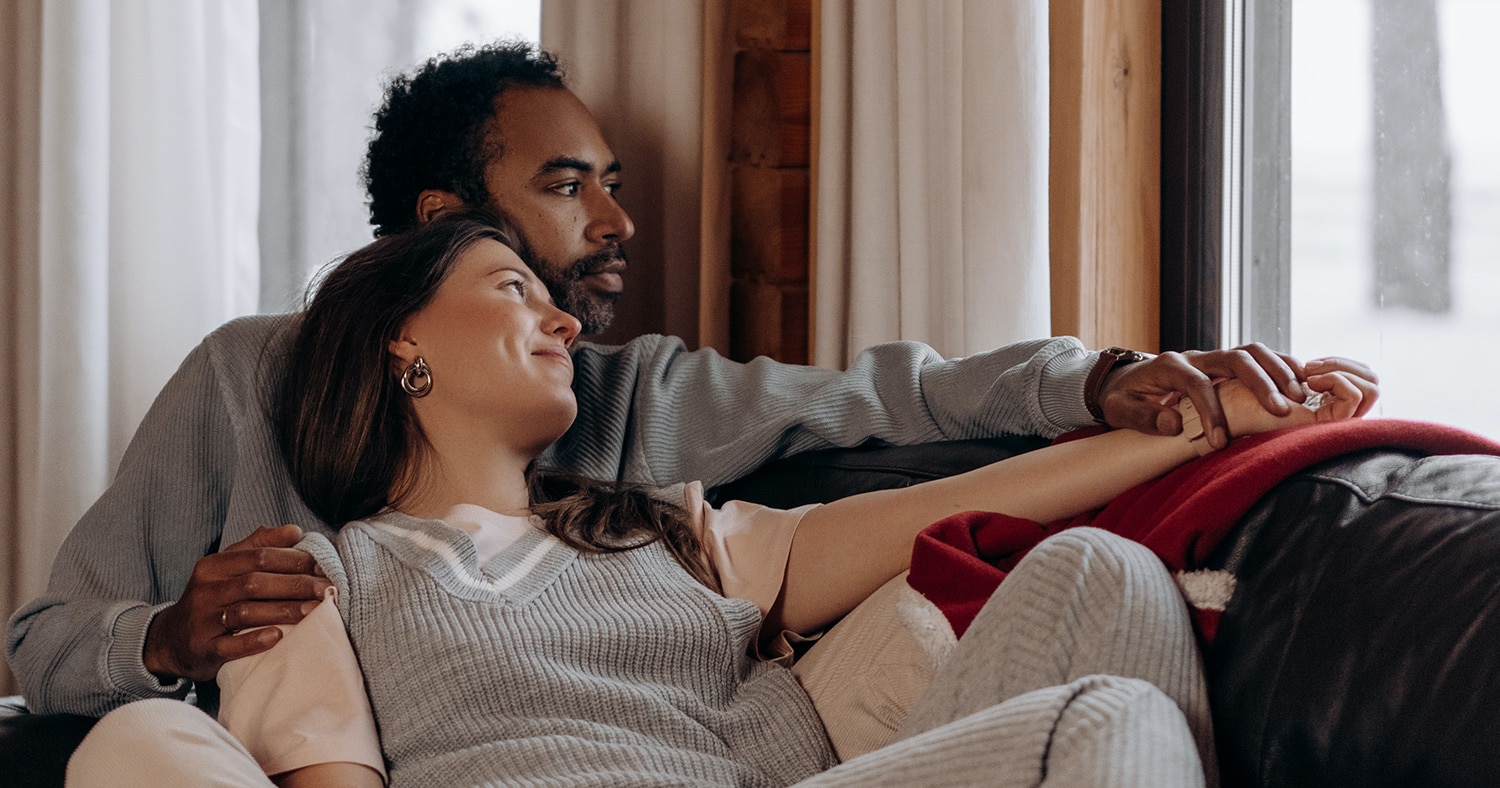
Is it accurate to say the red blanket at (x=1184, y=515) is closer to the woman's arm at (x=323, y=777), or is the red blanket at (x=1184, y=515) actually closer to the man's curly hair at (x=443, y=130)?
the woman's arm at (x=323, y=777)

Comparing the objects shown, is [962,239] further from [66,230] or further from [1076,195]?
[66,230]

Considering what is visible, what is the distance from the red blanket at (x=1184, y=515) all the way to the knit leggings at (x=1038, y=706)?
0.07 metres

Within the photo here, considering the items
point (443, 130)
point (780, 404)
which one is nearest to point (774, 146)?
point (443, 130)

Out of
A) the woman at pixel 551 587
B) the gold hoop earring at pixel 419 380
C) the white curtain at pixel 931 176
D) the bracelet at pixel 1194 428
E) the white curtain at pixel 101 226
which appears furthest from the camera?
the white curtain at pixel 101 226

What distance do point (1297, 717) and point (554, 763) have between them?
1.92 feet

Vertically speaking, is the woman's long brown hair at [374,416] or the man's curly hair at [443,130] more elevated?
the man's curly hair at [443,130]

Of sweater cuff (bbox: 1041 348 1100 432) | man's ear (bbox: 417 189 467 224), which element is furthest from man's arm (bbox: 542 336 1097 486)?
man's ear (bbox: 417 189 467 224)

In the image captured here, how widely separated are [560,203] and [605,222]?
0.07 m

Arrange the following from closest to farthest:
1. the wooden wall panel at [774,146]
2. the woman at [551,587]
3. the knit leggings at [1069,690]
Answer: the knit leggings at [1069,690]
the woman at [551,587]
the wooden wall panel at [774,146]

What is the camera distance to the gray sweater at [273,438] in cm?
136

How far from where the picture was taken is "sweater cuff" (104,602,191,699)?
131cm

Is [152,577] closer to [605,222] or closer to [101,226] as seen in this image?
[605,222]

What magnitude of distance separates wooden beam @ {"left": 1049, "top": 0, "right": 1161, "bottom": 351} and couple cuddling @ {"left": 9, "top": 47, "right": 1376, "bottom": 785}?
362 millimetres

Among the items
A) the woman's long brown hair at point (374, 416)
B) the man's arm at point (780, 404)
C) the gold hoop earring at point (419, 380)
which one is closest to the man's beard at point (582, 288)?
the man's arm at point (780, 404)
